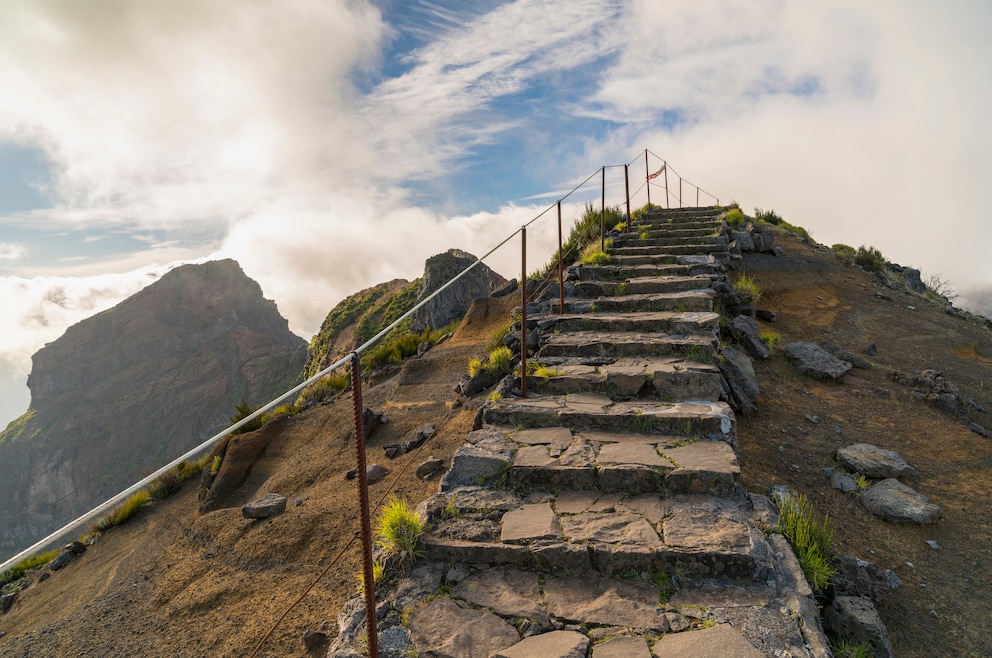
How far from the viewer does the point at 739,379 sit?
6.00 metres

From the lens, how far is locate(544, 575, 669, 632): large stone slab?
2.78 meters

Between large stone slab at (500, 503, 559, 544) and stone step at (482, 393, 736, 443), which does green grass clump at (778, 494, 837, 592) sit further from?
large stone slab at (500, 503, 559, 544)

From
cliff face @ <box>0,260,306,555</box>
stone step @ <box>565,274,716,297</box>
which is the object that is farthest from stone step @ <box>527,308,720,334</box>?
cliff face @ <box>0,260,306,555</box>

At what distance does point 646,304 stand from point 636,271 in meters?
1.44

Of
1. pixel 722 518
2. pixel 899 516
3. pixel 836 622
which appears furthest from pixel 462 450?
pixel 899 516

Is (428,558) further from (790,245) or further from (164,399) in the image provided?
(164,399)

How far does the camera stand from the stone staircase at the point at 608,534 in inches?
106

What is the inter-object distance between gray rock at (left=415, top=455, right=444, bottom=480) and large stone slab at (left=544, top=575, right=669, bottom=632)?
8.69 feet

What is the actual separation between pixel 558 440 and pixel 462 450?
2.78ft

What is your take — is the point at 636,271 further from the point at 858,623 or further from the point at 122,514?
the point at 122,514

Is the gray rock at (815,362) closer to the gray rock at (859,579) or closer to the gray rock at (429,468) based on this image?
the gray rock at (859,579)

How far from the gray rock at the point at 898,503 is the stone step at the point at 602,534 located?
198 cm

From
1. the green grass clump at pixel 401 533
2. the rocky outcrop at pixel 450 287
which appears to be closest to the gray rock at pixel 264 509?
the green grass clump at pixel 401 533

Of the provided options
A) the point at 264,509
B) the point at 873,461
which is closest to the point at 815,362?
the point at 873,461
